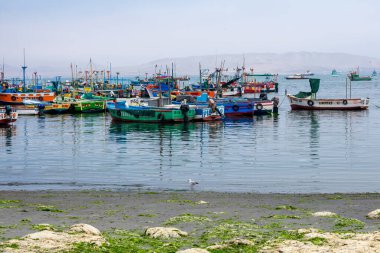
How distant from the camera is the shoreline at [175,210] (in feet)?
49.1

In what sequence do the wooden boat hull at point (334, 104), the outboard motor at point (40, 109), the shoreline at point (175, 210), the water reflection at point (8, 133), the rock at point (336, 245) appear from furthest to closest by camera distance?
the wooden boat hull at point (334, 104), the outboard motor at point (40, 109), the water reflection at point (8, 133), the shoreline at point (175, 210), the rock at point (336, 245)

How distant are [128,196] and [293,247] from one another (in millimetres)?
10434

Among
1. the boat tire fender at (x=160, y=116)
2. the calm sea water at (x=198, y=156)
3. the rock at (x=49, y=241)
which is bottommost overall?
the calm sea water at (x=198, y=156)

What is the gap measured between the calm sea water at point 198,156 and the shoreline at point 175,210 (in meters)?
2.96

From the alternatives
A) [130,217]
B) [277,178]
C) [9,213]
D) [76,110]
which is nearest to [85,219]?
[130,217]

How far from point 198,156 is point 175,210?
1924 centimetres

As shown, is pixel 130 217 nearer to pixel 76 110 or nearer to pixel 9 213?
pixel 9 213

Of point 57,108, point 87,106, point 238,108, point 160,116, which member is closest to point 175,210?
point 160,116

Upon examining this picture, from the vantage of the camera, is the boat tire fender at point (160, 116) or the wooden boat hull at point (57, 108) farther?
the wooden boat hull at point (57, 108)

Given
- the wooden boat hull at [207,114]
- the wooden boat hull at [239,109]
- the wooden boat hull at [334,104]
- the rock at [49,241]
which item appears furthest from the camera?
the wooden boat hull at [334,104]

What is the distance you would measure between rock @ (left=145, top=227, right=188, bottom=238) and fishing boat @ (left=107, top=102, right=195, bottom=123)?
49392 millimetres

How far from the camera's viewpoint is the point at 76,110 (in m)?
81.9

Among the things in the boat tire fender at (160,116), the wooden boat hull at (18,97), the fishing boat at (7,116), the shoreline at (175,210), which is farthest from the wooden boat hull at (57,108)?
the shoreline at (175,210)

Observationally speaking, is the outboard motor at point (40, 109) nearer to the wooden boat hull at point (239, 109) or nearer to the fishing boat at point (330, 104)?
the wooden boat hull at point (239, 109)
